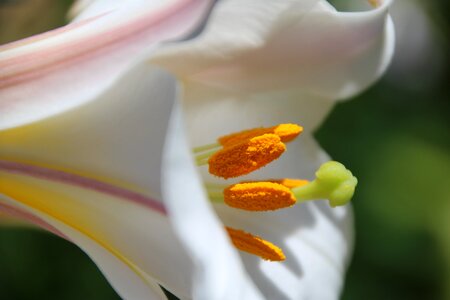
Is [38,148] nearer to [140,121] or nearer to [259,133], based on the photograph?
[140,121]

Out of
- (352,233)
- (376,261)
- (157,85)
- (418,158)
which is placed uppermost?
(157,85)

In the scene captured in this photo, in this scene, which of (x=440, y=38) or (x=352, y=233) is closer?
(x=352, y=233)

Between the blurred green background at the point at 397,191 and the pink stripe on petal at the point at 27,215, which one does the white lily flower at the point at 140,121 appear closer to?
the pink stripe on petal at the point at 27,215

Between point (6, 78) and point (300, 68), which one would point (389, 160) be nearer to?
point (300, 68)

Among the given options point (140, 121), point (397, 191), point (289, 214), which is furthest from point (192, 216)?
point (397, 191)

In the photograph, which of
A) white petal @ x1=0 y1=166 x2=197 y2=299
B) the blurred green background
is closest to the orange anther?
white petal @ x1=0 y1=166 x2=197 y2=299

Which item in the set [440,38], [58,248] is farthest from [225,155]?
[440,38]
